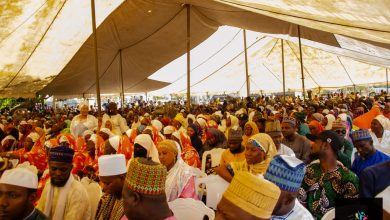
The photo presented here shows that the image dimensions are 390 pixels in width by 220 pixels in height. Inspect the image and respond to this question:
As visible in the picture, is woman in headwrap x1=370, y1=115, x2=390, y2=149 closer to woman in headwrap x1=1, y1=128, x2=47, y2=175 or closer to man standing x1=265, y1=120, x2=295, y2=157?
man standing x1=265, y1=120, x2=295, y2=157

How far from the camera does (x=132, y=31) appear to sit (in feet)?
37.9

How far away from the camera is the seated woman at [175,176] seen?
3355mm

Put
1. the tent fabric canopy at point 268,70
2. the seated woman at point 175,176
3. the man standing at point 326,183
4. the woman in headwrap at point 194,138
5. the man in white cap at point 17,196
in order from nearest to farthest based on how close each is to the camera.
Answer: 1. the man in white cap at point 17,196
2. the man standing at point 326,183
3. the seated woman at point 175,176
4. the woman in headwrap at point 194,138
5. the tent fabric canopy at point 268,70

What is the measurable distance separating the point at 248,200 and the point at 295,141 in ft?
11.8

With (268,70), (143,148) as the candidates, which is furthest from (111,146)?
(268,70)

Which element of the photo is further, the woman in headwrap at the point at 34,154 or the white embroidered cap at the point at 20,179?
the woman in headwrap at the point at 34,154

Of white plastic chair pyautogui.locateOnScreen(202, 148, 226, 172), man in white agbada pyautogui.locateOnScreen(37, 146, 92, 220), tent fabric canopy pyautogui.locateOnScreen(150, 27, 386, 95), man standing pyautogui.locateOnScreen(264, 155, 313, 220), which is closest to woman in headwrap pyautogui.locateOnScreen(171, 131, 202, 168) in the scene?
white plastic chair pyautogui.locateOnScreen(202, 148, 226, 172)

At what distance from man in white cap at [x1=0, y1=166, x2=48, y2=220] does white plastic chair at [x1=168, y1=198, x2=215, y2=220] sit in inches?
40.9

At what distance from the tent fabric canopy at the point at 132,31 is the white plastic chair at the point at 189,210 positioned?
240 cm

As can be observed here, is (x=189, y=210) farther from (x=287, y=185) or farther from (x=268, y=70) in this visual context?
(x=268, y=70)

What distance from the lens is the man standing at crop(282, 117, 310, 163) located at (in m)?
4.91

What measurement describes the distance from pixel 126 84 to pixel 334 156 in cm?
1539

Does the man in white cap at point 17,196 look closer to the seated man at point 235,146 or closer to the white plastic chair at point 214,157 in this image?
the seated man at point 235,146

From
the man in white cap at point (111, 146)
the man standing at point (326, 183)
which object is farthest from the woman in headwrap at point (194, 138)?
the man standing at point (326, 183)
